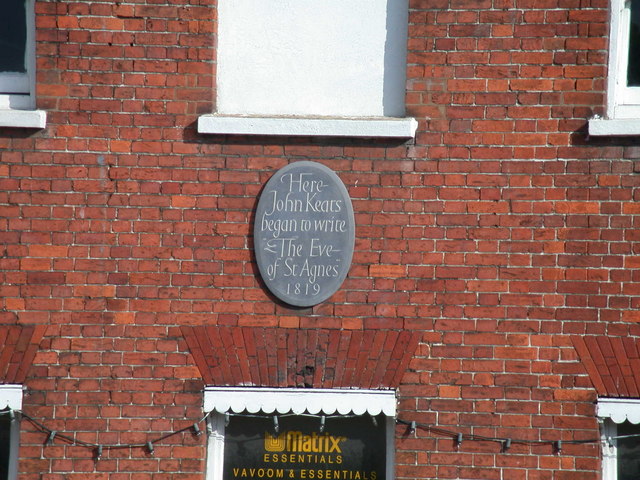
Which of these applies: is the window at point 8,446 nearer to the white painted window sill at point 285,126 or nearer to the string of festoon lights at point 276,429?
the string of festoon lights at point 276,429

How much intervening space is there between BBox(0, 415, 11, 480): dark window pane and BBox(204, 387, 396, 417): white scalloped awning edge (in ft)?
4.27

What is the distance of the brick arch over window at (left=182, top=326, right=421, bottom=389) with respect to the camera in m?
4.95

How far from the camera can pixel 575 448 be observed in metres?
4.85

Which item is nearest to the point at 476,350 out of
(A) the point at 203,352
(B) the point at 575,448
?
(B) the point at 575,448

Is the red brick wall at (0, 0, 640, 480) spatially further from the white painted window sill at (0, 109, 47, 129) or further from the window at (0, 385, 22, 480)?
→ the window at (0, 385, 22, 480)

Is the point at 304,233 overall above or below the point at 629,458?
above

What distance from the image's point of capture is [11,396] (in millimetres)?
4953

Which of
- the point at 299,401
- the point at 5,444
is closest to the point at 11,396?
the point at 5,444

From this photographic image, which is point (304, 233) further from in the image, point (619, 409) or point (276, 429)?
point (619, 409)

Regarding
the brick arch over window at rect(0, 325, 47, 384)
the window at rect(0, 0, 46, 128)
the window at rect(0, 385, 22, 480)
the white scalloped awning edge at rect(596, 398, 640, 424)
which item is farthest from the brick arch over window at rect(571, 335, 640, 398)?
the window at rect(0, 0, 46, 128)

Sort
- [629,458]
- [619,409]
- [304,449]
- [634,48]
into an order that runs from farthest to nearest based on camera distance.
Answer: [304,449] → [634,48] → [629,458] → [619,409]

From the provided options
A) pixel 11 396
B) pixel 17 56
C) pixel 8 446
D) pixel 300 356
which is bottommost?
pixel 8 446

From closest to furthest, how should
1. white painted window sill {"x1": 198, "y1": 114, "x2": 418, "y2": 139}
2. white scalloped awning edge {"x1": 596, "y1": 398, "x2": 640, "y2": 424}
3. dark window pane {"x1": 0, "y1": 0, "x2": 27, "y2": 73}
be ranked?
white scalloped awning edge {"x1": 596, "y1": 398, "x2": 640, "y2": 424}
white painted window sill {"x1": 198, "y1": 114, "x2": 418, "y2": 139}
dark window pane {"x1": 0, "y1": 0, "x2": 27, "y2": 73}

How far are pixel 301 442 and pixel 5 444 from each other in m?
1.86
